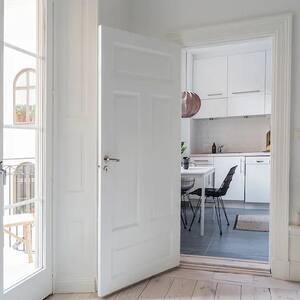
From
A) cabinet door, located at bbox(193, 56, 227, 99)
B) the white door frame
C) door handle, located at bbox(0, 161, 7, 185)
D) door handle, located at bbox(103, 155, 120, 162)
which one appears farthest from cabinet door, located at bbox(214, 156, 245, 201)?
door handle, located at bbox(0, 161, 7, 185)

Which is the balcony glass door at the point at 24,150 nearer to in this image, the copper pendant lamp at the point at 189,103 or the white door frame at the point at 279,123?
the white door frame at the point at 279,123

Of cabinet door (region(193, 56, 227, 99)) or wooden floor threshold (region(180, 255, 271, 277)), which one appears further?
cabinet door (region(193, 56, 227, 99))

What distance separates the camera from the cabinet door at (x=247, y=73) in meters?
5.84

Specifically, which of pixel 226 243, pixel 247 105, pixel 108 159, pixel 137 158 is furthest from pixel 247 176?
pixel 108 159

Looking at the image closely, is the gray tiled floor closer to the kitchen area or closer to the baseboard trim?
the kitchen area

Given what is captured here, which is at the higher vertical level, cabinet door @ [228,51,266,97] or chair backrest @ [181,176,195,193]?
cabinet door @ [228,51,266,97]

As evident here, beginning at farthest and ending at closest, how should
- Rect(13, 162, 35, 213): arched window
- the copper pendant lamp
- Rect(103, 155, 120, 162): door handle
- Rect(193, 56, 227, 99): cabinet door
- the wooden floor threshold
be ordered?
Rect(193, 56, 227, 99): cabinet door
the copper pendant lamp
the wooden floor threshold
Rect(103, 155, 120, 162): door handle
Rect(13, 162, 35, 213): arched window

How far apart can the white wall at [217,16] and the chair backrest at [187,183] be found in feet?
5.21

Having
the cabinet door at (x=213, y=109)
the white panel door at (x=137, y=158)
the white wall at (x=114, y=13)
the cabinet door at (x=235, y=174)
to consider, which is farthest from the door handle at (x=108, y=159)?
the cabinet door at (x=213, y=109)

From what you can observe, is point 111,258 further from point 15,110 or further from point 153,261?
point 15,110

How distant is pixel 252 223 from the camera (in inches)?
184

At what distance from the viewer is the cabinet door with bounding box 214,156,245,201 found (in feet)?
19.3

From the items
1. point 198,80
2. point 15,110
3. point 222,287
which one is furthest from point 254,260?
point 198,80

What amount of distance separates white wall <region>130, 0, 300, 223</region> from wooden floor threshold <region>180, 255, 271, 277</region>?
1.74 feet
